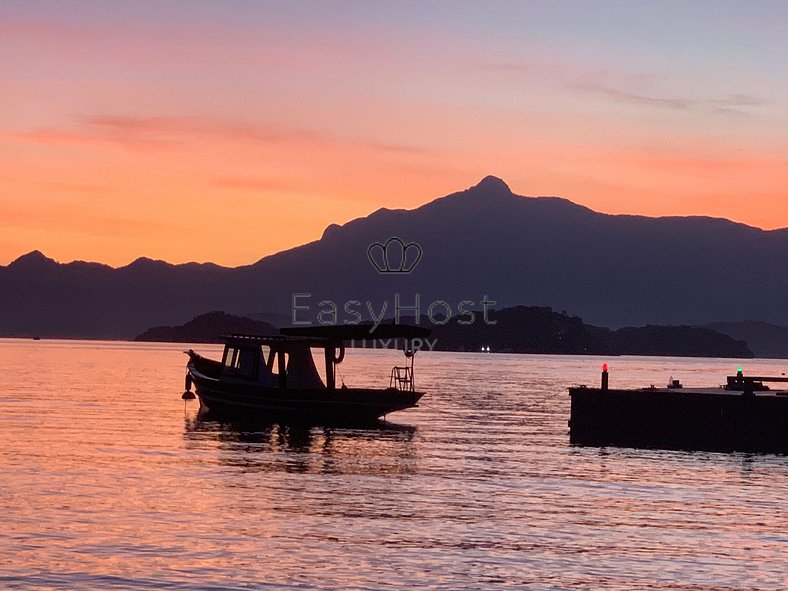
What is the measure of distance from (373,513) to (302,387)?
36.6 metres

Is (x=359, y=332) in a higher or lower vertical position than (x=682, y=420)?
higher

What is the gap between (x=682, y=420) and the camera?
62719mm

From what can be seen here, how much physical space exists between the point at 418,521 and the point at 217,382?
41562 millimetres

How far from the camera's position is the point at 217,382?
7362 centimetres

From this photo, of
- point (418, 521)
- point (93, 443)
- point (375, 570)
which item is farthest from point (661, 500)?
point (93, 443)

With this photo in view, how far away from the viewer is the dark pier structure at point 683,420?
61.2m

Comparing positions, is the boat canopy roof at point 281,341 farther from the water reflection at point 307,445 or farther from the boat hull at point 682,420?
the boat hull at point 682,420

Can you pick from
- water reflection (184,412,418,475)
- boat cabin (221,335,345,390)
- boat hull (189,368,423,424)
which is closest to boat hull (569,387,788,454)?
water reflection (184,412,418,475)

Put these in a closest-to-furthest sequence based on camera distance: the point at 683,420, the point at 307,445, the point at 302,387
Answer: the point at 307,445
the point at 683,420
the point at 302,387

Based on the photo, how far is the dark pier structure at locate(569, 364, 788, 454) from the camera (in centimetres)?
6119

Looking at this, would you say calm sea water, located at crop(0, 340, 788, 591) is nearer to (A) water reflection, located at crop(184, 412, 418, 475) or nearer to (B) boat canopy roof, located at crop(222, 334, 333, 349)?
(A) water reflection, located at crop(184, 412, 418, 475)

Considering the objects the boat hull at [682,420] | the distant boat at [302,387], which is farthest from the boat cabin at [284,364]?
the boat hull at [682,420]

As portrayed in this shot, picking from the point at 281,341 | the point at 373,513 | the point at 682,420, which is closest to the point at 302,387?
the point at 281,341

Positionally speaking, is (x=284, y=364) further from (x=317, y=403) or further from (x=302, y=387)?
(x=317, y=403)
